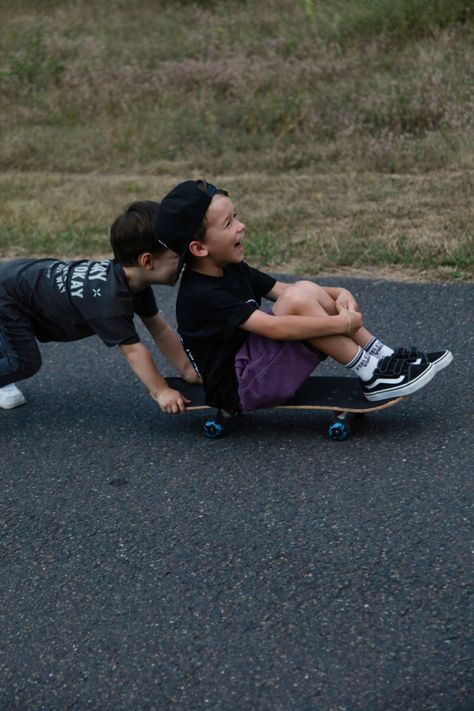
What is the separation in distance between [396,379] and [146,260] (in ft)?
3.63

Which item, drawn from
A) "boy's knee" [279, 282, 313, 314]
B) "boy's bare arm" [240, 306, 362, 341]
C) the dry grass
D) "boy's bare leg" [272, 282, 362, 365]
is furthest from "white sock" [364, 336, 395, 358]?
the dry grass

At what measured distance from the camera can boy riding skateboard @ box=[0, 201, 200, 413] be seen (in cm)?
423

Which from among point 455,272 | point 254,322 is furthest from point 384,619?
point 455,272

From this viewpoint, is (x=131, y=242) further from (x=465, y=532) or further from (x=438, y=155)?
(x=438, y=155)

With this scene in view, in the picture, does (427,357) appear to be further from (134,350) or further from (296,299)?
(134,350)

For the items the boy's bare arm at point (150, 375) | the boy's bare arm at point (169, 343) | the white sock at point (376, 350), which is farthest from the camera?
the boy's bare arm at point (169, 343)

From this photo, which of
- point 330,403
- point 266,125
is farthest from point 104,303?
point 266,125

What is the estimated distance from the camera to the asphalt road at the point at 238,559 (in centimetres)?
282

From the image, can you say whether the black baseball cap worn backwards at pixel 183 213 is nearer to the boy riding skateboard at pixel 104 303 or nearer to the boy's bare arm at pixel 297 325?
the boy riding skateboard at pixel 104 303

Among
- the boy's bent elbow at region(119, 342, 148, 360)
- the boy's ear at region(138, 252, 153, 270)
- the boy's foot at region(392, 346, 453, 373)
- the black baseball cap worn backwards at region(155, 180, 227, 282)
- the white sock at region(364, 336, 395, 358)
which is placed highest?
the black baseball cap worn backwards at region(155, 180, 227, 282)

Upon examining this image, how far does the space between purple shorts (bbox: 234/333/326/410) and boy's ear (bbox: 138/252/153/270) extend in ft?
1.76

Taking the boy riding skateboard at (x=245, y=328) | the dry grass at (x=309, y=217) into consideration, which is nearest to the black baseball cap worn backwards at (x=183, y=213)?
the boy riding skateboard at (x=245, y=328)

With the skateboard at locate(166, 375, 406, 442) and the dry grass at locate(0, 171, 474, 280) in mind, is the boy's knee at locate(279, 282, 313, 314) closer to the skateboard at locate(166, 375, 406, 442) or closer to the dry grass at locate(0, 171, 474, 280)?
the skateboard at locate(166, 375, 406, 442)

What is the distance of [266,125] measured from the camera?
1005cm
